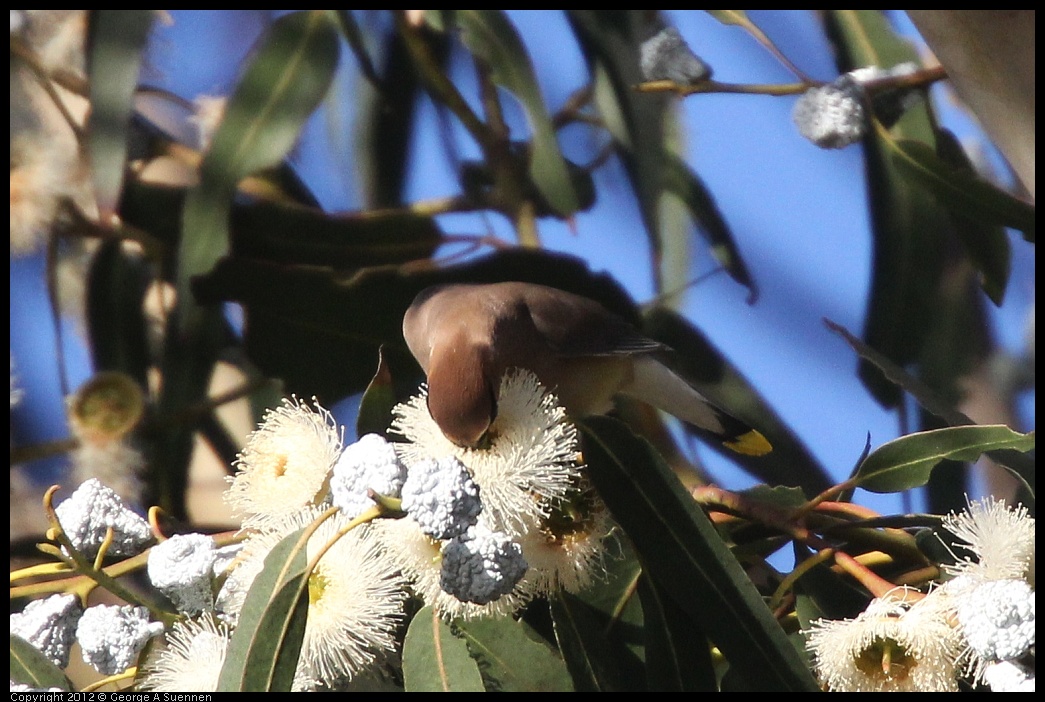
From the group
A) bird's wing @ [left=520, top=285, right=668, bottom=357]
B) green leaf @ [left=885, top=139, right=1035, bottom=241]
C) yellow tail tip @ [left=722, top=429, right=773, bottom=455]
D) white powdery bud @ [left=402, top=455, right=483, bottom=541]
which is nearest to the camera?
white powdery bud @ [left=402, top=455, right=483, bottom=541]

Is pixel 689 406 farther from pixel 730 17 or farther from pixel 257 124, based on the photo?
pixel 257 124

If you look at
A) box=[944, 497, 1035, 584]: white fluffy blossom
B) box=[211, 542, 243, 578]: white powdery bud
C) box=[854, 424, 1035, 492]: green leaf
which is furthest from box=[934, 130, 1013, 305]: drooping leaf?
box=[211, 542, 243, 578]: white powdery bud

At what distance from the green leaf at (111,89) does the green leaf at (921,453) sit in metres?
1.23

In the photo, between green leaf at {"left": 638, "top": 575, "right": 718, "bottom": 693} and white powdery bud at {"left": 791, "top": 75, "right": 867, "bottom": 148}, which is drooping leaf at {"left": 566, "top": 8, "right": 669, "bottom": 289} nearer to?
white powdery bud at {"left": 791, "top": 75, "right": 867, "bottom": 148}

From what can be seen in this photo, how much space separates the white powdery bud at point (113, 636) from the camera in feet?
2.92

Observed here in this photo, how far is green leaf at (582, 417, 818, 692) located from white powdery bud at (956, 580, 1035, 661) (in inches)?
5.5

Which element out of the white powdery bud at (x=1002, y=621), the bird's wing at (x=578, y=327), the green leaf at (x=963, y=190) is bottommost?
the bird's wing at (x=578, y=327)

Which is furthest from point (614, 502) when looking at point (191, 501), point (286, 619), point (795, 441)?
point (191, 501)

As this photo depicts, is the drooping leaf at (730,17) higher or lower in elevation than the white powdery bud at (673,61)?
higher

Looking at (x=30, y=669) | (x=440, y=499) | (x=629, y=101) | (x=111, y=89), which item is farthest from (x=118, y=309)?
(x=440, y=499)

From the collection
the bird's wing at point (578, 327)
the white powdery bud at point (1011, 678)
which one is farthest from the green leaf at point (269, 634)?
the bird's wing at point (578, 327)

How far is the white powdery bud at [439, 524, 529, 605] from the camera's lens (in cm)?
80

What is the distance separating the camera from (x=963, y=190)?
4.64 ft

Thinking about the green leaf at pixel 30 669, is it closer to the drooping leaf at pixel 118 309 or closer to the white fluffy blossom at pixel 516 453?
the white fluffy blossom at pixel 516 453
